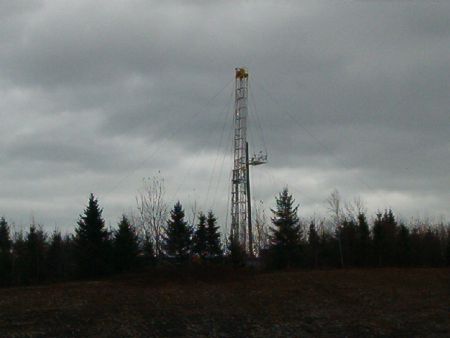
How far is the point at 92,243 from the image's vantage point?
35.4 meters

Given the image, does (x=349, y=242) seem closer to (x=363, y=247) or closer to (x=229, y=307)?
(x=363, y=247)

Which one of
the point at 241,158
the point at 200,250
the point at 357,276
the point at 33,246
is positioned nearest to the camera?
the point at 357,276

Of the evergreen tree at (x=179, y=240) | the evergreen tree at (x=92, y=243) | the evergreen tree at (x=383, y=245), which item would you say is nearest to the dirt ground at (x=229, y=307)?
the evergreen tree at (x=92, y=243)

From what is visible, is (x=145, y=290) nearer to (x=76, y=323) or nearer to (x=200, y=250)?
(x=76, y=323)

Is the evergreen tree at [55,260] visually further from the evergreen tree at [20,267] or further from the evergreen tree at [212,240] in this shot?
the evergreen tree at [212,240]

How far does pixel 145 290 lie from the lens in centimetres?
2766

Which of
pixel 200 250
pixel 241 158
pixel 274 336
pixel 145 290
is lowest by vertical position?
pixel 274 336

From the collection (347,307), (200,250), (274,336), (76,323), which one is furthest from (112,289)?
(200,250)

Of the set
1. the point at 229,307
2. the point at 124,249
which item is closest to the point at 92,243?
the point at 124,249

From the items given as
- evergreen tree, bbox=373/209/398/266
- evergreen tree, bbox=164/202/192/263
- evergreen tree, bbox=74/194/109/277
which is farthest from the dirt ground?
evergreen tree, bbox=373/209/398/266

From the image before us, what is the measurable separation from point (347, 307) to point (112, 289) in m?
10.6

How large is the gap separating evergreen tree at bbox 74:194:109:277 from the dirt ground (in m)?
2.75

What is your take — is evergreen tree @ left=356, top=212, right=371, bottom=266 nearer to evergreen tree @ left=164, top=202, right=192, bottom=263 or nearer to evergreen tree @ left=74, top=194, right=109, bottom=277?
evergreen tree @ left=164, top=202, right=192, bottom=263

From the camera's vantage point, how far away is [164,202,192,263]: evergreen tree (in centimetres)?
4000
